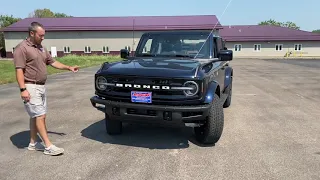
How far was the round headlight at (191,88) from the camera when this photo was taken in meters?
4.40

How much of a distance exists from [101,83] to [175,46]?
1.80 meters

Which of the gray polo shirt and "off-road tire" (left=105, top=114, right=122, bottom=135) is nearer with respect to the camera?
the gray polo shirt

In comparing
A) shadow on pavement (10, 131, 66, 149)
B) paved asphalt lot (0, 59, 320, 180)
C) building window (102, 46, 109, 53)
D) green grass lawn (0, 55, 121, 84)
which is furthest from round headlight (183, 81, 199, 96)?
building window (102, 46, 109, 53)

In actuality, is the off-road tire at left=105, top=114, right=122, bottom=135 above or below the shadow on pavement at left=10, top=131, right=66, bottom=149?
above

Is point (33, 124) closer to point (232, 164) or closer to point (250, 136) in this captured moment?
point (232, 164)

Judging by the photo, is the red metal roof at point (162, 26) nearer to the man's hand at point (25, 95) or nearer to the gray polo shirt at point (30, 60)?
the gray polo shirt at point (30, 60)

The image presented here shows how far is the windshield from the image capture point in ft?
19.3

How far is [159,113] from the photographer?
4418 mm

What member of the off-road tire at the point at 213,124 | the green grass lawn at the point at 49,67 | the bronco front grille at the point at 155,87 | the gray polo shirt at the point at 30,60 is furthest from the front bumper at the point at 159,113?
the green grass lawn at the point at 49,67

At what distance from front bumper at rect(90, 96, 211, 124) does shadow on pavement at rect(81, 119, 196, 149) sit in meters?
0.68

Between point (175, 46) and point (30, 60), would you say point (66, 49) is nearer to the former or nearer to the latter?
point (175, 46)

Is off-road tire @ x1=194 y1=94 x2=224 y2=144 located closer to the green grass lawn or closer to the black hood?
the black hood

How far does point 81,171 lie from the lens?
4.04 m

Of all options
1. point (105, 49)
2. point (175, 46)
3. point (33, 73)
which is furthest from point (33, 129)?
point (105, 49)
